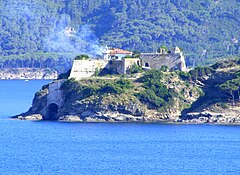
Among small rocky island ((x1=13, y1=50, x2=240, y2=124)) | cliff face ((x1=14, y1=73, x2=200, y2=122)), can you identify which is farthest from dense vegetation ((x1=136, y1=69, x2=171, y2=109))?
cliff face ((x1=14, y1=73, x2=200, y2=122))

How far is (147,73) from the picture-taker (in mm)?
103250

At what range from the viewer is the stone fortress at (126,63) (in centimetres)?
10600

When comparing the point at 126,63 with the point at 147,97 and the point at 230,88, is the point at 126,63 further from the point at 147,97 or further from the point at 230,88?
the point at 230,88

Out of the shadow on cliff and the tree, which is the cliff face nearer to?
the shadow on cliff

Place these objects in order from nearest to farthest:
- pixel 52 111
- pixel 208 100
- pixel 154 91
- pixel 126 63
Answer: pixel 208 100, pixel 154 91, pixel 52 111, pixel 126 63

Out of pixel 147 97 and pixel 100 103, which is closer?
pixel 100 103

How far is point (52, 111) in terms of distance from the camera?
10344 cm

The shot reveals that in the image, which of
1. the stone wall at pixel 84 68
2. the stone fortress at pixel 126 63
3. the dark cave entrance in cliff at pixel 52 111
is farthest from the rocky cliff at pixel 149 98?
the stone fortress at pixel 126 63

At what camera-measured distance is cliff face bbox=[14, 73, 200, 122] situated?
98.9 m

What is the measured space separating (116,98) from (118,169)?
88.0ft

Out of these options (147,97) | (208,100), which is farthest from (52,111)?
(208,100)

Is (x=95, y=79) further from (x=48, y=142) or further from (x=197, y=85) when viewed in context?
A: (x=48, y=142)

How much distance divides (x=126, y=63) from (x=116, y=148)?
77.8 feet

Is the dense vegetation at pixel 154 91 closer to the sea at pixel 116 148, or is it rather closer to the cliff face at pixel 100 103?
the cliff face at pixel 100 103
